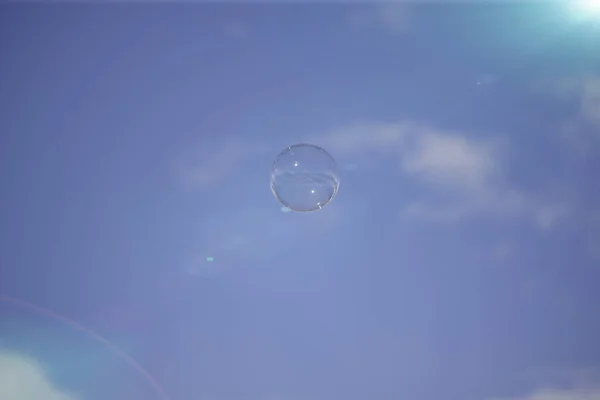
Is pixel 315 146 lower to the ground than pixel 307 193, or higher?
higher
